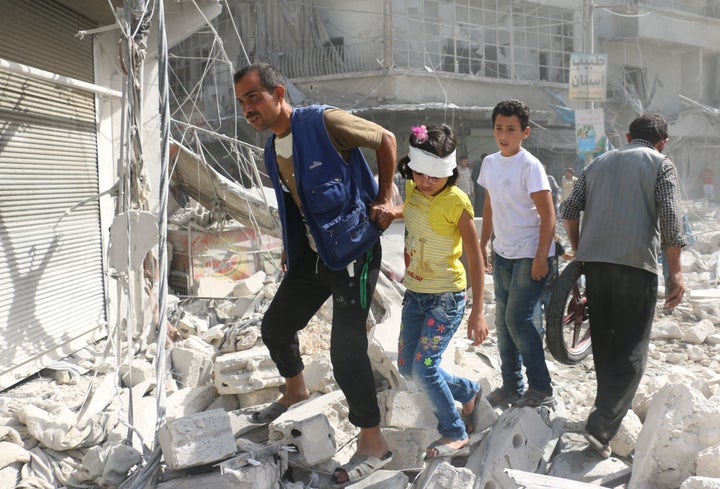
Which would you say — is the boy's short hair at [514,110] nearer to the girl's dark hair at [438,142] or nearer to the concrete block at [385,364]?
the girl's dark hair at [438,142]

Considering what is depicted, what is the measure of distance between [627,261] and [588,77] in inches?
381

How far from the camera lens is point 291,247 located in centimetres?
299

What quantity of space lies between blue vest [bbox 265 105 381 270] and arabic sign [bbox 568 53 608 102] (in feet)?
33.2

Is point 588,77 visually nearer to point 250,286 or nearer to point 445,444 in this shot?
point 250,286

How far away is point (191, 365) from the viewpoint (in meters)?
4.57

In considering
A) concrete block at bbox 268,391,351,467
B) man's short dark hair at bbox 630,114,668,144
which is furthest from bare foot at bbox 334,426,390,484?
man's short dark hair at bbox 630,114,668,144

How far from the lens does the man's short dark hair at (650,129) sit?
3.24 meters

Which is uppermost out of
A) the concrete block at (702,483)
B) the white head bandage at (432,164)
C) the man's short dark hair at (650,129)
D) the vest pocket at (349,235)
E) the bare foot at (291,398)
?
the man's short dark hair at (650,129)

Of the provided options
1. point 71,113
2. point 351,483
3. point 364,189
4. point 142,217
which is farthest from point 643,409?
point 71,113

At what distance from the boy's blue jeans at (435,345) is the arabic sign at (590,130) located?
9430 mm

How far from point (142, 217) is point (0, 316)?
1.23 meters

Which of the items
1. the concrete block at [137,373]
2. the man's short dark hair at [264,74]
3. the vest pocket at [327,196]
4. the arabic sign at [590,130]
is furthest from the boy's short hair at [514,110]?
the arabic sign at [590,130]

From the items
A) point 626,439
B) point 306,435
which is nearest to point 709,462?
point 626,439

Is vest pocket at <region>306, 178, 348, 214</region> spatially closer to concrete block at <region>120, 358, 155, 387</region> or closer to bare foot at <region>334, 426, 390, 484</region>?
bare foot at <region>334, 426, 390, 484</region>
